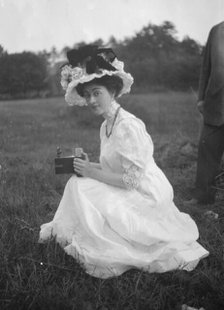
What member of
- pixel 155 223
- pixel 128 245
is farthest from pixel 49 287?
pixel 155 223

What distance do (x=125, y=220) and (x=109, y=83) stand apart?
97 cm

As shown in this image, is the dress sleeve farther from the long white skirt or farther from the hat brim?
the hat brim

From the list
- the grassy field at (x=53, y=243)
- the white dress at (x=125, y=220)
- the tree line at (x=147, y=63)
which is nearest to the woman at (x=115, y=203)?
the white dress at (x=125, y=220)

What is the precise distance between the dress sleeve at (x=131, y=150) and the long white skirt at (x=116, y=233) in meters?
0.12

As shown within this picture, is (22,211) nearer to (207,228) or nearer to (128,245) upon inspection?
(128,245)

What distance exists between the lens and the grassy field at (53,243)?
2008mm

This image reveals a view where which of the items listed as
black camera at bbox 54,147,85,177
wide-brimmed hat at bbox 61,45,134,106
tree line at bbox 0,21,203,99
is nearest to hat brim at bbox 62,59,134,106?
wide-brimmed hat at bbox 61,45,134,106

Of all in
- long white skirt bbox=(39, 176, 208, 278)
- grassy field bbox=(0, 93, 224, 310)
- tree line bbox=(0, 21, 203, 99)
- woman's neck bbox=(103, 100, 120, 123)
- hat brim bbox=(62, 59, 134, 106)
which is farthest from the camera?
tree line bbox=(0, 21, 203, 99)

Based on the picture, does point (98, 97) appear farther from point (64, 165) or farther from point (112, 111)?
point (64, 165)

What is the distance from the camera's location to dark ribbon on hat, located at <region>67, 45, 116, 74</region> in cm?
233

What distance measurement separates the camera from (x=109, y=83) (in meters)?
2.46

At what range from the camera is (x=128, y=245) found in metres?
2.24

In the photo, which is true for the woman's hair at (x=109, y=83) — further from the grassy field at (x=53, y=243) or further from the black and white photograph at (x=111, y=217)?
the grassy field at (x=53, y=243)

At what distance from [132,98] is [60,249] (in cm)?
672
